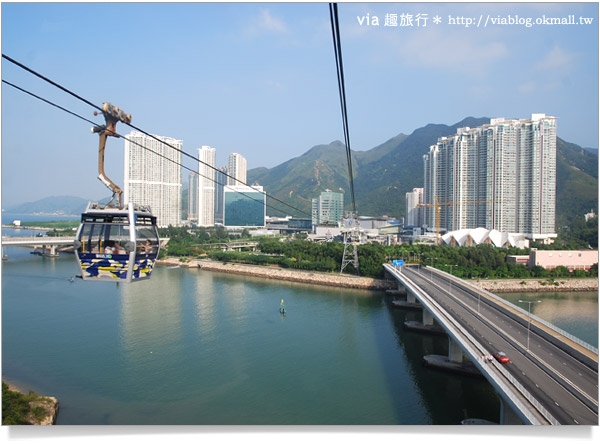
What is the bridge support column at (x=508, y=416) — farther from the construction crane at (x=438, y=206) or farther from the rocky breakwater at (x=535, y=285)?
the construction crane at (x=438, y=206)

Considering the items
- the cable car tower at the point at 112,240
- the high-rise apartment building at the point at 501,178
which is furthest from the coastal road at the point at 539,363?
the high-rise apartment building at the point at 501,178

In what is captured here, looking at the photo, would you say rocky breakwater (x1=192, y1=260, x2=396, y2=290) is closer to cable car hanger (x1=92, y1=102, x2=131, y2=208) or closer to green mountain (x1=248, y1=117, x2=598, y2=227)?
cable car hanger (x1=92, y1=102, x2=131, y2=208)

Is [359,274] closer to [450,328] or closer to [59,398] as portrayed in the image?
[450,328]

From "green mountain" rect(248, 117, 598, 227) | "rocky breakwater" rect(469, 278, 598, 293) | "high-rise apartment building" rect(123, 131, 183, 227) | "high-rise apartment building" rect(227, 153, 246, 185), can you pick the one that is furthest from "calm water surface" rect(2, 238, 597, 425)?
"high-rise apartment building" rect(227, 153, 246, 185)

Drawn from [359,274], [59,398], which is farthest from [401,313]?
[59,398]

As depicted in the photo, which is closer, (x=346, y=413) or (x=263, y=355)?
(x=346, y=413)

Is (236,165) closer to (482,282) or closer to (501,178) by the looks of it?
(501,178)
